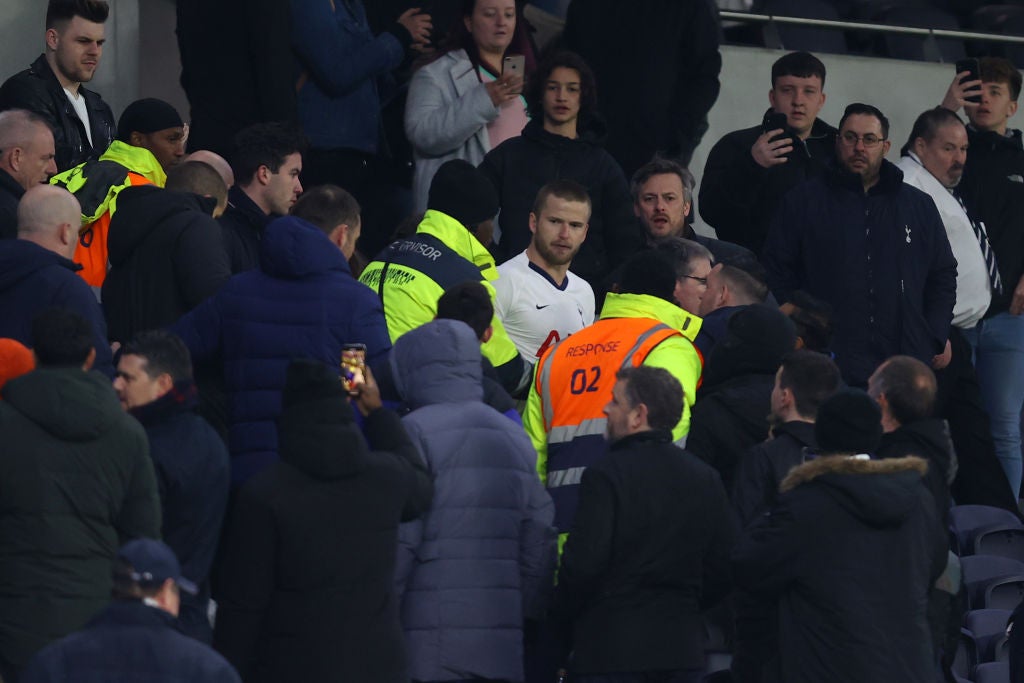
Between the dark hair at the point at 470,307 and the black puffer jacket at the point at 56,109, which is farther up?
the black puffer jacket at the point at 56,109

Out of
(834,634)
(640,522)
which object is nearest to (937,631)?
(834,634)

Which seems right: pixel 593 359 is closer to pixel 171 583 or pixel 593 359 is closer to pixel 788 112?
pixel 171 583

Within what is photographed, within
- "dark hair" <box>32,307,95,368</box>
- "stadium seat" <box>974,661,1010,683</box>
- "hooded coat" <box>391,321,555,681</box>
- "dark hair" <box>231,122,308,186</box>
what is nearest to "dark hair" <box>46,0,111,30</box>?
"dark hair" <box>231,122,308,186</box>

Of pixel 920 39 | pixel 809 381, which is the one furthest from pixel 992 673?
pixel 920 39

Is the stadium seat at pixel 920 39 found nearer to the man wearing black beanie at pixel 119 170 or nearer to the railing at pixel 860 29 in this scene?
the railing at pixel 860 29

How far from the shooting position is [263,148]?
23.3 ft

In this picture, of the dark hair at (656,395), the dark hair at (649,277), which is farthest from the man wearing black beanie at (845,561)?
the dark hair at (649,277)

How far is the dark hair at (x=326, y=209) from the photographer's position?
21.8 feet

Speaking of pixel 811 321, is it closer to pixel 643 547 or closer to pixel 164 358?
pixel 643 547

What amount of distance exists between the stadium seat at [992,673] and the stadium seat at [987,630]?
16 centimetres

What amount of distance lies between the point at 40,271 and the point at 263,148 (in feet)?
3.93

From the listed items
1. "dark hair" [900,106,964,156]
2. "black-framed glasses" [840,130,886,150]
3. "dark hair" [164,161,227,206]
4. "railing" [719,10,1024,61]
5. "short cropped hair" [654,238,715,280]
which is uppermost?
"railing" [719,10,1024,61]

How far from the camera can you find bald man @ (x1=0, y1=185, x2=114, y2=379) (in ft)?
20.1

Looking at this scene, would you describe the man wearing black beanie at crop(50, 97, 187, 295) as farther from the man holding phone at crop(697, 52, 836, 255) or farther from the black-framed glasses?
the black-framed glasses
